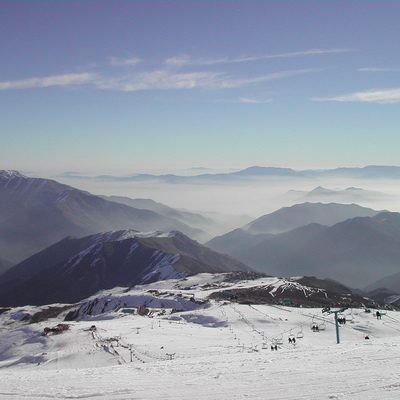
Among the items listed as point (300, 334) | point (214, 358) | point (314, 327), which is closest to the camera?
point (214, 358)

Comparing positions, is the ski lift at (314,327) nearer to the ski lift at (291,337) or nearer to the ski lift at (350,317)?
the ski lift at (291,337)

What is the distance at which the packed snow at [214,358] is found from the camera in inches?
792

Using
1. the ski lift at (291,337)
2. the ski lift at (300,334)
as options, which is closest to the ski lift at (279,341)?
the ski lift at (291,337)

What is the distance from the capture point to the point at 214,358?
3186cm

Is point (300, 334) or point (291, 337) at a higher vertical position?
point (291, 337)

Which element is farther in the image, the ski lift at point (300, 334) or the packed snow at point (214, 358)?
the ski lift at point (300, 334)

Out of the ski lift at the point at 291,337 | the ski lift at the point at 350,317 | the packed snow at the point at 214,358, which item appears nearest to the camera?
the packed snow at the point at 214,358

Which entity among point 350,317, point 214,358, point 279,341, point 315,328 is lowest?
point 350,317

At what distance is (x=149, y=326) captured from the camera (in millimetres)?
57469

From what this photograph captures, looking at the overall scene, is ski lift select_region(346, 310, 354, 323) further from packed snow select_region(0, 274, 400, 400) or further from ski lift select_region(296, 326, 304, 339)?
ski lift select_region(296, 326, 304, 339)

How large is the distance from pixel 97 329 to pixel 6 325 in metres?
86.1

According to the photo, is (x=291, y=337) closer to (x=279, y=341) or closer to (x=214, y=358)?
(x=279, y=341)

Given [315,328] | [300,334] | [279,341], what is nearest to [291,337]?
[300,334]

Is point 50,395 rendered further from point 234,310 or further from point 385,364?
point 234,310
